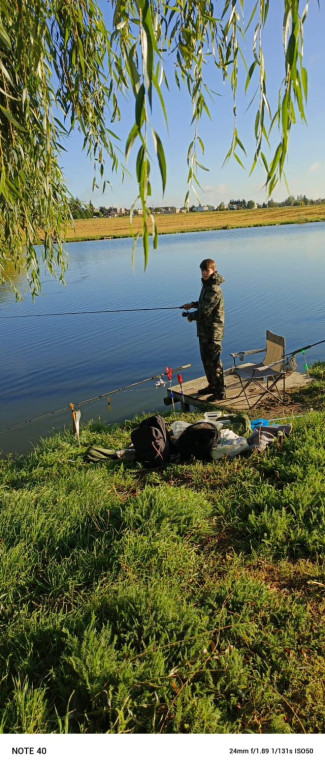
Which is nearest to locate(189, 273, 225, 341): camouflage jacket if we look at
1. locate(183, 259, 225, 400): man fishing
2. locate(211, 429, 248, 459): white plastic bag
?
locate(183, 259, 225, 400): man fishing

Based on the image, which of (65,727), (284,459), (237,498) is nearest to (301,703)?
(65,727)

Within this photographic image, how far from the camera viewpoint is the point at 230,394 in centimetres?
809

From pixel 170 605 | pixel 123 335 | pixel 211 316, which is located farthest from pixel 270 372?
pixel 123 335

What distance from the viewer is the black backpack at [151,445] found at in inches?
191

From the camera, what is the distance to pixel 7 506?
3.79m

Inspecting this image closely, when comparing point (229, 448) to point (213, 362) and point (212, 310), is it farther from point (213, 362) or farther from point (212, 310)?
point (212, 310)

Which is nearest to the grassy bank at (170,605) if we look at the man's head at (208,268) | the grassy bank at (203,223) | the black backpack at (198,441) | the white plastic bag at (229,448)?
the white plastic bag at (229,448)

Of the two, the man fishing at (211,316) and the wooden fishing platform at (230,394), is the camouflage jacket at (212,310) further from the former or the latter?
the wooden fishing platform at (230,394)

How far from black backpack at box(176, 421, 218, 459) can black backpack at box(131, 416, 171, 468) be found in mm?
176

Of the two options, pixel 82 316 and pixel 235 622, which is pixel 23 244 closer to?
pixel 235 622

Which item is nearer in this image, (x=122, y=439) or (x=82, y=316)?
(x=122, y=439)

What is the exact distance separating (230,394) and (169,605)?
5818mm

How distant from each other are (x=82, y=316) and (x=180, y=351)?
8.23 meters

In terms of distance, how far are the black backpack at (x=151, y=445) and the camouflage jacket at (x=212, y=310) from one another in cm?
269
